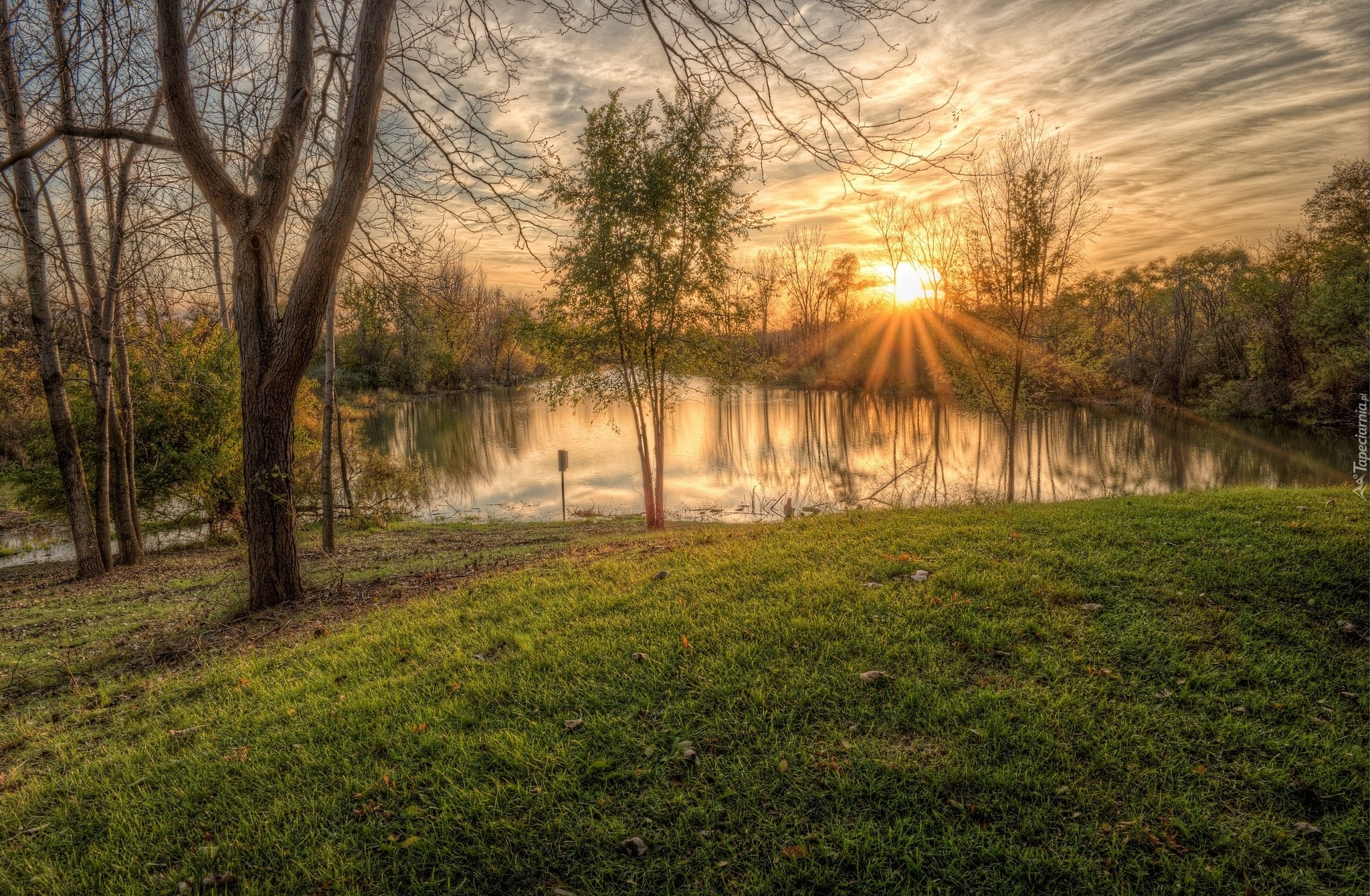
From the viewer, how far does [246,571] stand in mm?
9648

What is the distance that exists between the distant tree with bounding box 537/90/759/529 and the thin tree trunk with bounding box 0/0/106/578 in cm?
780

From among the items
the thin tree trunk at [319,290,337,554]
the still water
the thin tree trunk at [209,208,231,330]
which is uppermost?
the thin tree trunk at [209,208,231,330]

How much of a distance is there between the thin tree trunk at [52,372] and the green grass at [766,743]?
22.0ft

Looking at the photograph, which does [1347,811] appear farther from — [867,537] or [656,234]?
[656,234]

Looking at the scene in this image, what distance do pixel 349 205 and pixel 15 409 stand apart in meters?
25.7

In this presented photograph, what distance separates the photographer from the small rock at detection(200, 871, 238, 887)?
247 cm

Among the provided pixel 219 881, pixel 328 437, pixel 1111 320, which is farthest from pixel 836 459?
pixel 1111 320

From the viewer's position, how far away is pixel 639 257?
13203 mm

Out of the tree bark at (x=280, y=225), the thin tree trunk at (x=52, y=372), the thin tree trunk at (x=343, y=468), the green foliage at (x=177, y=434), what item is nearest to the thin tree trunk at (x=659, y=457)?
the thin tree trunk at (x=343, y=468)

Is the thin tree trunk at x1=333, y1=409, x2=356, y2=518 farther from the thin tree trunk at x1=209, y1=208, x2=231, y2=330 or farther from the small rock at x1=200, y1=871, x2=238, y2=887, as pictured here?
the small rock at x1=200, y1=871, x2=238, y2=887

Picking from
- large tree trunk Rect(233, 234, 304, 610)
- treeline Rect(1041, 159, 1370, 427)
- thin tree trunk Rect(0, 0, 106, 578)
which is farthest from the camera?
treeline Rect(1041, 159, 1370, 427)

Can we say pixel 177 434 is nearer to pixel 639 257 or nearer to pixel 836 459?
pixel 639 257

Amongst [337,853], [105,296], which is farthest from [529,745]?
[105,296]

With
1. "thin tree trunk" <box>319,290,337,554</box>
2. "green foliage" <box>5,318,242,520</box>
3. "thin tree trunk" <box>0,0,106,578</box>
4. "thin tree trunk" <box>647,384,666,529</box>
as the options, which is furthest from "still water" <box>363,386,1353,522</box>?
"thin tree trunk" <box>0,0,106,578</box>
